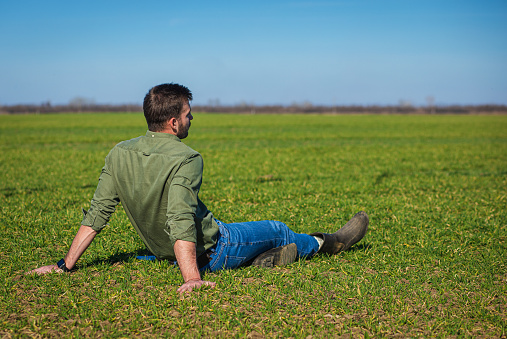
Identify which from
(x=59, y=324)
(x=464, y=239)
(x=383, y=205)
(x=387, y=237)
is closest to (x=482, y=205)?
(x=383, y=205)

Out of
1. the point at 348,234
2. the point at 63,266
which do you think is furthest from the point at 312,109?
the point at 63,266

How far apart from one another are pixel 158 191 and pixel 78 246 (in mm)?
1191

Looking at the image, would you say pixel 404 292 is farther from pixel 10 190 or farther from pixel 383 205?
pixel 10 190

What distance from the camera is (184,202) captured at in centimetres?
390

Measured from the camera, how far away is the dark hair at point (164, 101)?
407cm

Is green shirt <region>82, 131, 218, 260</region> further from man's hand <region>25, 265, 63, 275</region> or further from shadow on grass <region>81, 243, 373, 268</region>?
shadow on grass <region>81, 243, 373, 268</region>

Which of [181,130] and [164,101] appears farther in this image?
[181,130]

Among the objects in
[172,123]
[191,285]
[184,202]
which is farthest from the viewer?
[172,123]

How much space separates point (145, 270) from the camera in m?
5.12

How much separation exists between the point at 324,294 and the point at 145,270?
200 centimetres

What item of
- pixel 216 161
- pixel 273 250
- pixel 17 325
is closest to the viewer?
pixel 17 325

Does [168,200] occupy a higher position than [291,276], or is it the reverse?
[168,200]

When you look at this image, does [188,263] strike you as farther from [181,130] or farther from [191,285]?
[181,130]

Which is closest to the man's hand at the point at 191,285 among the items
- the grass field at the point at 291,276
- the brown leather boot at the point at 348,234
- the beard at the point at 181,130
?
the grass field at the point at 291,276
